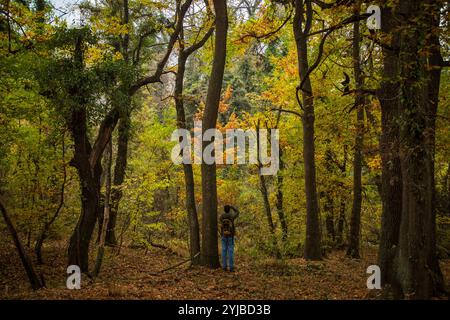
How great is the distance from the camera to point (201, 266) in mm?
10898

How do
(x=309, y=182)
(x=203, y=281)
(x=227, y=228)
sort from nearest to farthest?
1. (x=203, y=281)
2. (x=227, y=228)
3. (x=309, y=182)

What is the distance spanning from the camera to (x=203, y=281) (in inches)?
369

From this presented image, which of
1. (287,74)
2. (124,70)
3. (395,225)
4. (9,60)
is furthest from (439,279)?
(287,74)

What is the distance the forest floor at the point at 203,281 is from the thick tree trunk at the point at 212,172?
0.54m

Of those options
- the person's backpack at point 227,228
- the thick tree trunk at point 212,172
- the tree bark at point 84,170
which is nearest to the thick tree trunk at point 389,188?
the person's backpack at point 227,228

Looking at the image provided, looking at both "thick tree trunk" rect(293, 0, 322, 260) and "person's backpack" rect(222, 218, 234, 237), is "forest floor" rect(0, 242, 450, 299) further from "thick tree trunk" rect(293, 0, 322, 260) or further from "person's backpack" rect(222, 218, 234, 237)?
"person's backpack" rect(222, 218, 234, 237)

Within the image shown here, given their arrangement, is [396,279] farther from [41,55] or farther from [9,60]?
[9,60]

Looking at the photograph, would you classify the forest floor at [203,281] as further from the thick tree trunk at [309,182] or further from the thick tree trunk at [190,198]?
the thick tree trunk at [190,198]

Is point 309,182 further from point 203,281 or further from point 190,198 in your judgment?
point 203,281

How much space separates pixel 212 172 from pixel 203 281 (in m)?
3.05

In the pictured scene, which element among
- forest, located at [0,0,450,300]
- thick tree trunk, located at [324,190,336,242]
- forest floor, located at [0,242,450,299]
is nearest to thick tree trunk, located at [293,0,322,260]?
forest, located at [0,0,450,300]

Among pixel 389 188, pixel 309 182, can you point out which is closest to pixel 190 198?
pixel 309 182

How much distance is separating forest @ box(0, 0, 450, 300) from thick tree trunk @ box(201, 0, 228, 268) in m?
0.04
